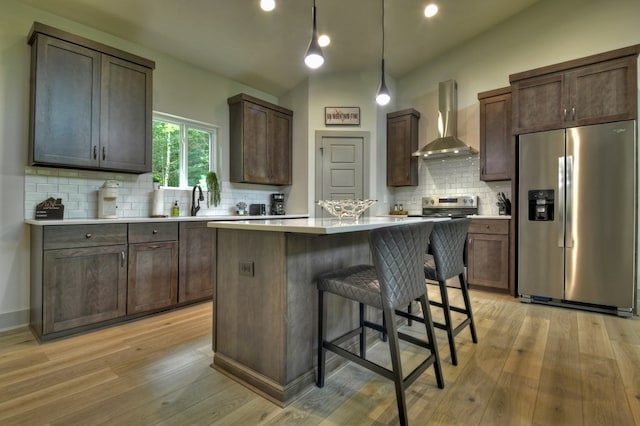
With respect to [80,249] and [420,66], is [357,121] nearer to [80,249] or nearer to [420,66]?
[420,66]

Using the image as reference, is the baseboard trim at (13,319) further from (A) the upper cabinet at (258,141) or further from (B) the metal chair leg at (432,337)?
(B) the metal chair leg at (432,337)

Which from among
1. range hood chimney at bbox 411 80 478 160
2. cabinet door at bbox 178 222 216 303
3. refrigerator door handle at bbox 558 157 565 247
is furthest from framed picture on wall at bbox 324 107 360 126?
refrigerator door handle at bbox 558 157 565 247

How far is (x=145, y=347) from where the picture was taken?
2.28 m

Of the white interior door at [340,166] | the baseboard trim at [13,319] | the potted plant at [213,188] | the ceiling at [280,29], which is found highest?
the ceiling at [280,29]

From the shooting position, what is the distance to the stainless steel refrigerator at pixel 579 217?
9.72 ft

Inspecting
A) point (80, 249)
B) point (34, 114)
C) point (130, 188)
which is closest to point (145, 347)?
point (80, 249)

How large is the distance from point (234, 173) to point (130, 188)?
1327mm

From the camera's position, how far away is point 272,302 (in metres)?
1.67

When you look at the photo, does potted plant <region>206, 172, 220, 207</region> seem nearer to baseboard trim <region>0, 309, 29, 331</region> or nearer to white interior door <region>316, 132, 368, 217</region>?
white interior door <region>316, 132, 368, 217</region>

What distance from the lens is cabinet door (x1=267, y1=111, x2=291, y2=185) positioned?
4602 millimetres

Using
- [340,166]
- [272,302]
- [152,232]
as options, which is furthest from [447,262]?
[340,166]

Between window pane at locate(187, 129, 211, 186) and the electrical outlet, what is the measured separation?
2587mm

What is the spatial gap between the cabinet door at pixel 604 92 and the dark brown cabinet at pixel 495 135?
0.79 meters

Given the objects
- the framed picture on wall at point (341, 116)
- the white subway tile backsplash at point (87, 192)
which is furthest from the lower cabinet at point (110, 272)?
the framed picture on wall at point (341, 116)
